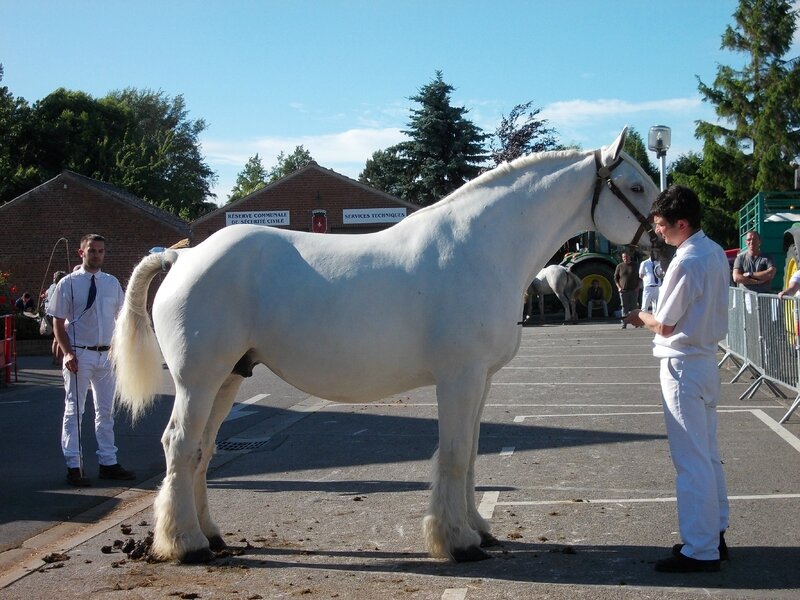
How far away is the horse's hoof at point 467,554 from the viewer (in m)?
5.14

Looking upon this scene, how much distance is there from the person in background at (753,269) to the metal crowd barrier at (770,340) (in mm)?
251

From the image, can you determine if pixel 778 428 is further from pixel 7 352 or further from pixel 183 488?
pixel 7 352

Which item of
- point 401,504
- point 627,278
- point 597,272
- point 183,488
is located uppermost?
point 597,272

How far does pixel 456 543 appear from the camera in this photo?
5.14 meters

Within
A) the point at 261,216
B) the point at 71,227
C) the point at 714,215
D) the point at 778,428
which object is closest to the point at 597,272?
the point at 714,215

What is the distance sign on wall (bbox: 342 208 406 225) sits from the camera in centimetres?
3988

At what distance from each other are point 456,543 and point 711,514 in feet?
4.79

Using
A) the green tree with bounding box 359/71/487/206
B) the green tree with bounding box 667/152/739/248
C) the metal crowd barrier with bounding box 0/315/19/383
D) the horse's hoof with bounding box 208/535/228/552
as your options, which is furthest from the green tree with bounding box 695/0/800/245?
the horse's hoof with bounding box 208/535/228/552

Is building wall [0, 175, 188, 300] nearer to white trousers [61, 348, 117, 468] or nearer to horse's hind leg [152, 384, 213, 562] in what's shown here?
white trousers [61, 348, 117, 468]

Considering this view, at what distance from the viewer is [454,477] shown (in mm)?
5211

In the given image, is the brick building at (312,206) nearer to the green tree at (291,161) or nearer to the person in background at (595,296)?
the person in background at (595,296)

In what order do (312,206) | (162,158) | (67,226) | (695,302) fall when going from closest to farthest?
(695,302)
(67,226)
(312,206)
(162,158)

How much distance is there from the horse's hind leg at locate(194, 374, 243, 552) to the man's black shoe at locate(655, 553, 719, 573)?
2.78 meters

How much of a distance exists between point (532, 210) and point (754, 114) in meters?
38.6
